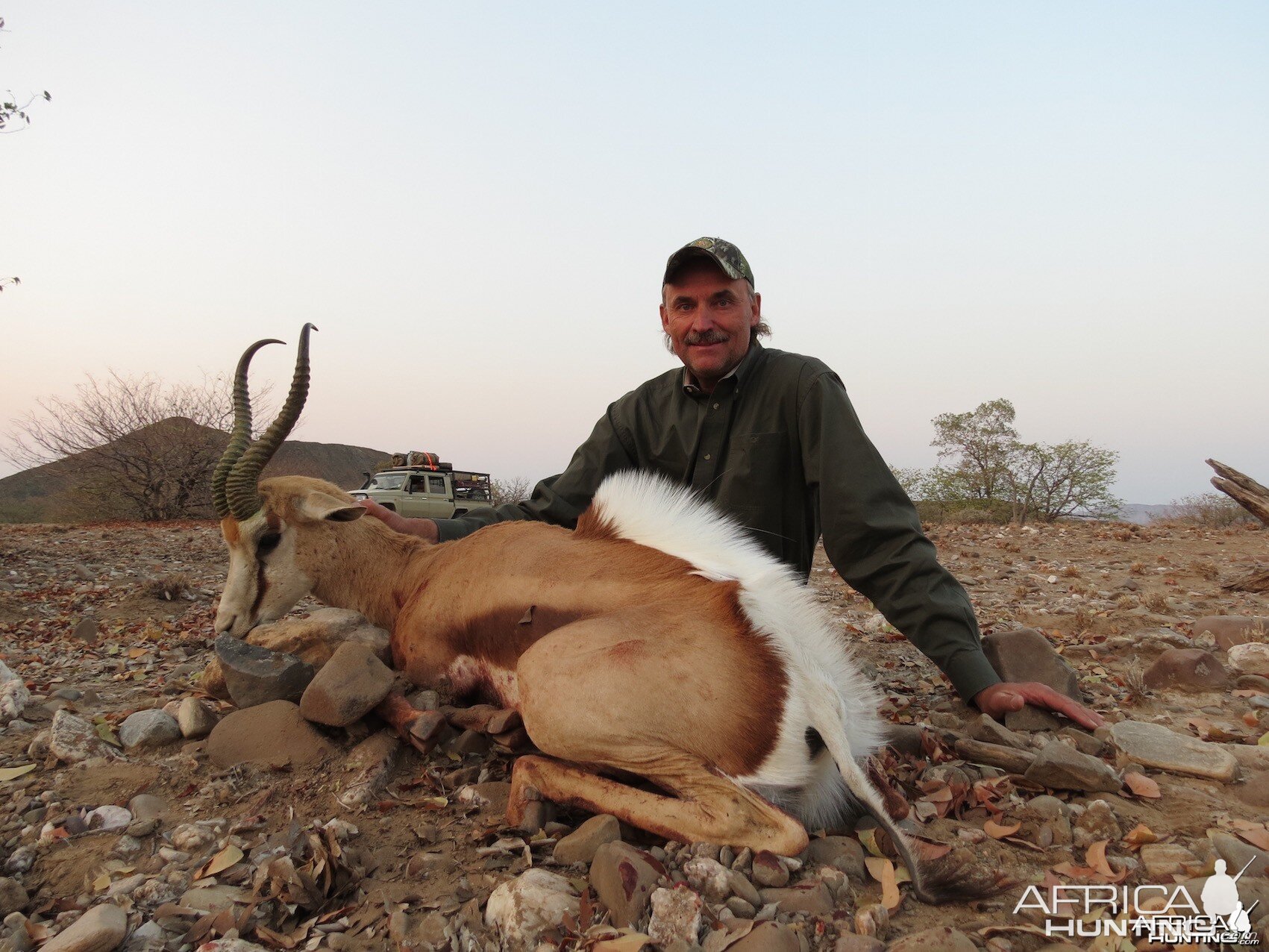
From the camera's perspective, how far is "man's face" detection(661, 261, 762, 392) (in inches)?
154

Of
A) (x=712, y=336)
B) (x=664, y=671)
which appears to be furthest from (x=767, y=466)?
(x=664, y=671)

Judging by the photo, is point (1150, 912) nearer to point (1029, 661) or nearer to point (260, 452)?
point (1029, 661)

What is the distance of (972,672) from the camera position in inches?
118

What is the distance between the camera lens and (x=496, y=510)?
4629mm

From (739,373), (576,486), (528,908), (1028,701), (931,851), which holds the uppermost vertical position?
(739,373)

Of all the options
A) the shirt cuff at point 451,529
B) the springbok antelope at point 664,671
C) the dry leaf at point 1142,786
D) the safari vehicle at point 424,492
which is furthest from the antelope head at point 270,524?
the safari vehicle at point 424,492

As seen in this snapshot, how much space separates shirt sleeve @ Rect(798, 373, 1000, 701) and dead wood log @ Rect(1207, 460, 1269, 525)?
4.81m

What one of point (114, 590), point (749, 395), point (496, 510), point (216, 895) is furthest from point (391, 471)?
point (216, 895)

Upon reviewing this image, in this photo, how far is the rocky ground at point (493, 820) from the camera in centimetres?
187

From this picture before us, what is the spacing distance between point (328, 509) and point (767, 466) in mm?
2411

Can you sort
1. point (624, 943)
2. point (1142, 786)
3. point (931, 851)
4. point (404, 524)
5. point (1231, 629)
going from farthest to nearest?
point (404, 524), point (1231, 629), point (1142, 786), point (931, 851), point (624, 943)

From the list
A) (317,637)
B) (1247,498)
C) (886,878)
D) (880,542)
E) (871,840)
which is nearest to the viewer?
(886,878)

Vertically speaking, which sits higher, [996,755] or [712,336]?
[712,336]

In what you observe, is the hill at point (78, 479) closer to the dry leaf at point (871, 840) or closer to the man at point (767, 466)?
the man at point (767, 466)
